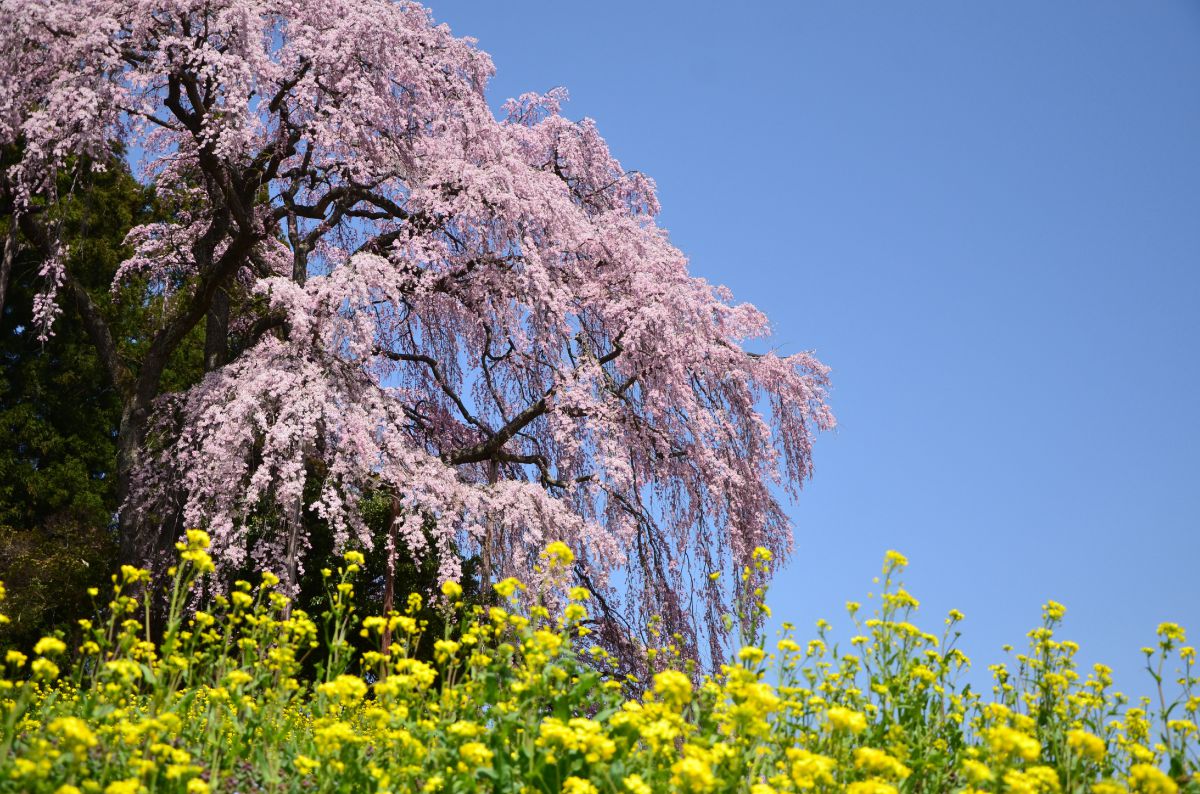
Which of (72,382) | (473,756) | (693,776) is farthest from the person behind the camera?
(72,382)

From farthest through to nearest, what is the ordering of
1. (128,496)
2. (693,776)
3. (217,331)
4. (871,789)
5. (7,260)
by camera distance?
(7,260) < (217,331) < (128,496) < (871,789) < (693,776)

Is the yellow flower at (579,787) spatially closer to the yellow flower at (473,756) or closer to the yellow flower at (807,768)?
the yellow flower at (473,756)

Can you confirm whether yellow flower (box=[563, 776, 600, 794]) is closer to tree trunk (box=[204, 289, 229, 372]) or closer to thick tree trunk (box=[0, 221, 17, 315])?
tree trunk (box=[204, 289, 229, 372])

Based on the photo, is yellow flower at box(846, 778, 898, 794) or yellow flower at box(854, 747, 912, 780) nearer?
yellow flower at box(846, 778, 898, 794)

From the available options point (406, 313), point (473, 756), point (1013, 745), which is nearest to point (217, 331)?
point (406, 313)

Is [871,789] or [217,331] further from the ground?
[217,331]

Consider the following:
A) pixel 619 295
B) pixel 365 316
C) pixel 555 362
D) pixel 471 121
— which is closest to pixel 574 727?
pixel 365 316

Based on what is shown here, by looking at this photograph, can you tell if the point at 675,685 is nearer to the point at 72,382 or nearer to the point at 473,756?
the point at 473,756

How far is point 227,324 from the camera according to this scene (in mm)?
13625

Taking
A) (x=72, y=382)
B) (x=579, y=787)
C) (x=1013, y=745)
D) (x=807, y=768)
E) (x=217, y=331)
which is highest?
(x=72, y=382)

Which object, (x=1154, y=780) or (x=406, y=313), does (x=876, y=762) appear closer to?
(x=1154, y=780)

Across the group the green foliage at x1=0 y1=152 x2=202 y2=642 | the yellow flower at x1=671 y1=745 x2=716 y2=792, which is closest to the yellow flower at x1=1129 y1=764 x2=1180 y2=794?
the yellow flower at x1=671 y1=745 x2=716 y2=792

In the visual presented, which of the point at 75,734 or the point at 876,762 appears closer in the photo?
the point at 75,734

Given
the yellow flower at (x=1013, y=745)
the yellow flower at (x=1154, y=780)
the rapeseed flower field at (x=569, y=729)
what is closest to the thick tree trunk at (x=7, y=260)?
the rapeseed flower field at (x=569, y=729)
